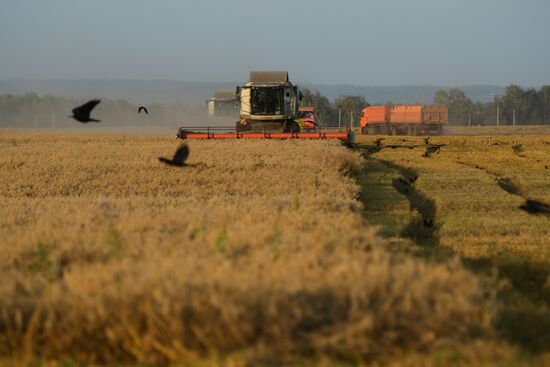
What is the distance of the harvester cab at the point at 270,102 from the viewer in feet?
111

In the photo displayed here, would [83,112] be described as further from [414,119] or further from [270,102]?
[414,119]

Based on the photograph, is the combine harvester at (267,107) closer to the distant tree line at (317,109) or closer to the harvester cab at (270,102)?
the harvester cab at (270,102)

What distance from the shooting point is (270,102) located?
34.0 m

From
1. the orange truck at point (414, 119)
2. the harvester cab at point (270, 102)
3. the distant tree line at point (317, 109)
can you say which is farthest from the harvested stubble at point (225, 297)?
the distant tree line at point (317, 109)

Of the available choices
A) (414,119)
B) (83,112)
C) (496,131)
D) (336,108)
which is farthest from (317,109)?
(83,112)

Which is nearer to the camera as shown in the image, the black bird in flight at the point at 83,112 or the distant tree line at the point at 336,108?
the black bird in flight at the point at 83,112

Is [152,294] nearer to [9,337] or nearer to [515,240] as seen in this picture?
[9,337]

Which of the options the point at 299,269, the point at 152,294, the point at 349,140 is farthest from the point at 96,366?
the point at 349,140

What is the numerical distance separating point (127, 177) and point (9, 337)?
12.9m

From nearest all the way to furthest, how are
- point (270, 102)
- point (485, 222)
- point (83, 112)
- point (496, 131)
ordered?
point (83, 112) → point (485, 222) → point (270, 102) → point (496, 131)

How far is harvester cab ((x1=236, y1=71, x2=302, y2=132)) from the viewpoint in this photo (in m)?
33.9

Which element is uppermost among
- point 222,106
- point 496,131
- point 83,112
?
point 222,106

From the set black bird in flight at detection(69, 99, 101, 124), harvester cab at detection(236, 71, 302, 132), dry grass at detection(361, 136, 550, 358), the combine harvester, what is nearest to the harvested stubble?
dry grass at detection(361, 136, 550, 358)

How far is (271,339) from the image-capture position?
4.82 m
